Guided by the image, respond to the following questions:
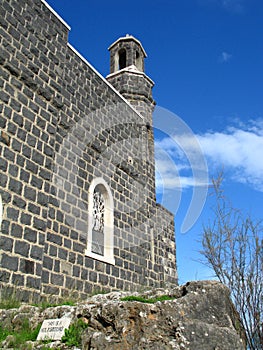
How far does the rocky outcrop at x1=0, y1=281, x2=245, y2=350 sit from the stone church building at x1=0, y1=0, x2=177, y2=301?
258 centimetres

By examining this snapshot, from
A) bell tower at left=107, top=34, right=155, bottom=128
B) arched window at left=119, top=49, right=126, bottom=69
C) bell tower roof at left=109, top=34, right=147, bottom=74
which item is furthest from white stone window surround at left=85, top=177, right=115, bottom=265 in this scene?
arched window at left=119, top=49, right=126, bottom=69

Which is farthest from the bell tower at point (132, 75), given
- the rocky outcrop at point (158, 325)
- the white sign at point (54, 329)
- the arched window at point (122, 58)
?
the white sign at point (54, 329)

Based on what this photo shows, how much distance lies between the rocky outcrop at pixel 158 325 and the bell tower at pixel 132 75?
9.73 meters

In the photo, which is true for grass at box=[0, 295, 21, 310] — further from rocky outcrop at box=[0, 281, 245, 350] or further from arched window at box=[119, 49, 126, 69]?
arched window at box=[119, 49, 126, 69]

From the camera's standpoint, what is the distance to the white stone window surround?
8875mm

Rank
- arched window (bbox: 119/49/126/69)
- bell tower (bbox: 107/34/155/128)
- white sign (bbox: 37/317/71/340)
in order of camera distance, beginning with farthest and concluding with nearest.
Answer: arched window (bbox: 119/49/126/69), bell tower (bbox: 107/34/155/128), white sign (bbox: 37/317/71/340)

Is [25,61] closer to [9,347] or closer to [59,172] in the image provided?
[59,172]

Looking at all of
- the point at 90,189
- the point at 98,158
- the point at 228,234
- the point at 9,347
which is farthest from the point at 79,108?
the point at 9,347

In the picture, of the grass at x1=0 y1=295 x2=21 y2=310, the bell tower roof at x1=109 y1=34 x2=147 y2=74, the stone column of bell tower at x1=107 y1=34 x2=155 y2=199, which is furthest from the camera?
the bell tower roof at x1=109 y1=34 x2=147 y2=74

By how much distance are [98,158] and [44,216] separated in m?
3.20

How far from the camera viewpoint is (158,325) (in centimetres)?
394

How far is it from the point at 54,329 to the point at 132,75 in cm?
1097

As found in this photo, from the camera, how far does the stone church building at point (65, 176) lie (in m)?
6.78

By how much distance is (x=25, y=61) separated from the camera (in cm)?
774
